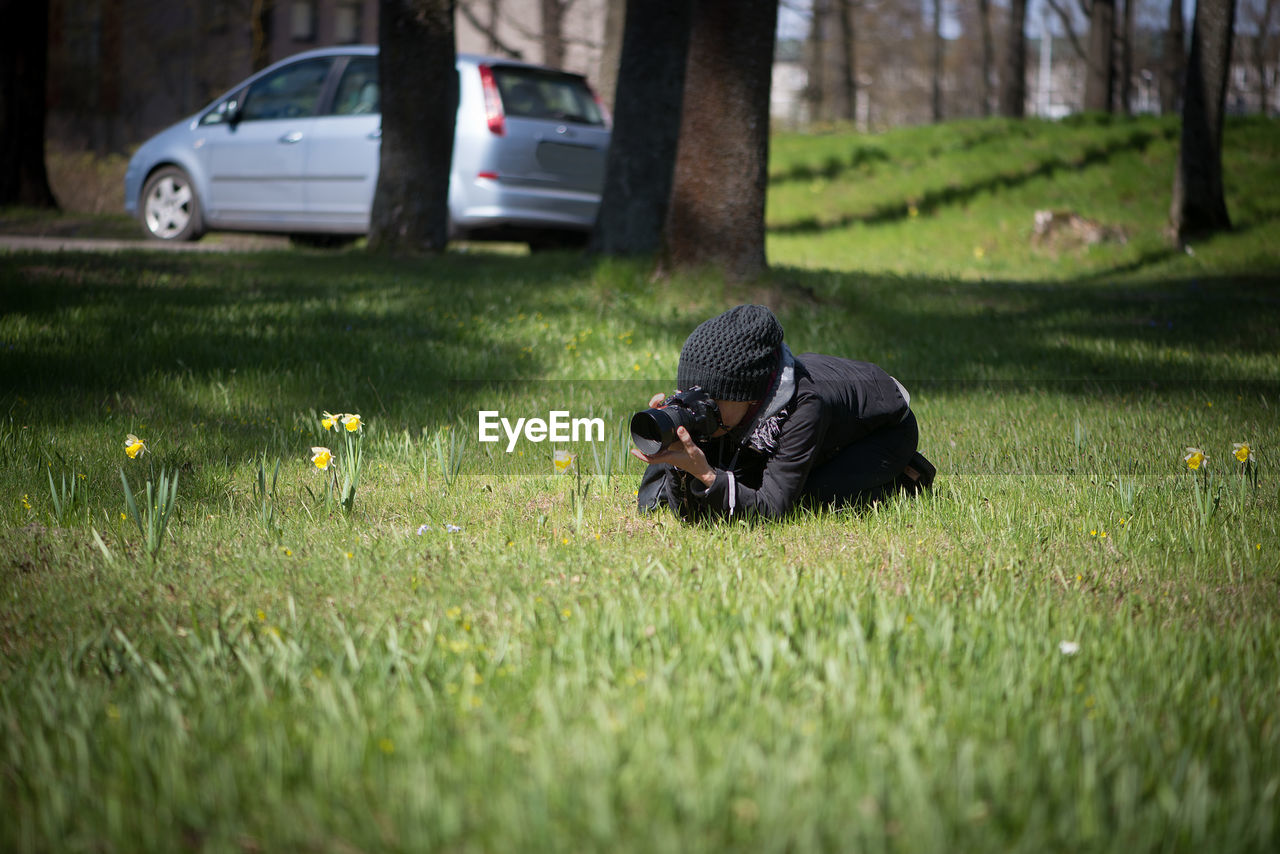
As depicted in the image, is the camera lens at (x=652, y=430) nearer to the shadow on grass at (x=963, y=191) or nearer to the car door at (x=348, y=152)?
the car door at (x=348, y=152)

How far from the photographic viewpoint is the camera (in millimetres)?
3078

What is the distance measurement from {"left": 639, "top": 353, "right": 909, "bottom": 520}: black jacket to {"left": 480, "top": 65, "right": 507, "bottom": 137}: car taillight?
270 inches

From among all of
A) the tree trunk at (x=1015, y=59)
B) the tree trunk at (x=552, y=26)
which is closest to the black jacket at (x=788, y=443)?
the tree trunk at (x=552, y=26)

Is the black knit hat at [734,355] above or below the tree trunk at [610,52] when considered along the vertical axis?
below

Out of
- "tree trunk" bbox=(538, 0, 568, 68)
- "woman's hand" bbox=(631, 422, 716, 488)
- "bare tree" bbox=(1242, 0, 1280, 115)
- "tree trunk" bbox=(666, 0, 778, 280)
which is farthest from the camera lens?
"bare tree" bbox=(1242, 0, 1280, 115)

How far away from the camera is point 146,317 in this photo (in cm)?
653

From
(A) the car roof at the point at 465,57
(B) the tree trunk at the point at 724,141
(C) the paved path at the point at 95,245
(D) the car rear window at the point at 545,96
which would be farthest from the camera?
(A) the car roof at the point at 465,57

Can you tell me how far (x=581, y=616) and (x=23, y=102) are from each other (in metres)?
14.4

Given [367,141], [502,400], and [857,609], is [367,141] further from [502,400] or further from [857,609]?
[857,609]

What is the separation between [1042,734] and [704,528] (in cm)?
161

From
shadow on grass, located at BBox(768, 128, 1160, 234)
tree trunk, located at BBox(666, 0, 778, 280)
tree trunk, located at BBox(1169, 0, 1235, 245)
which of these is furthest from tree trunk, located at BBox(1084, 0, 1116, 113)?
tree trunk, located at BBox(666, 0, 778, 280)

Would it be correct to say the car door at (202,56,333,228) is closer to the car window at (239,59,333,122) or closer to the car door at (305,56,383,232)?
the car window at (239,59,333,122)

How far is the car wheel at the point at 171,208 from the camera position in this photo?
1138 cm

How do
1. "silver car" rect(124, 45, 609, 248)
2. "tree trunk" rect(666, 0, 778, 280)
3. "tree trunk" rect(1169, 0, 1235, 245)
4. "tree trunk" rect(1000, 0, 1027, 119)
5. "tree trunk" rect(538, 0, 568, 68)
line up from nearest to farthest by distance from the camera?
"tree trunk" rect(666, 0, 778, 280) → "silver car" rect(124, 45, 609, 248) → "tree trunk" rect(1169, 0, 1235, 245) → "tree trunk" rect(538, 0, 568, 68) → "tree trunk" rect(1000, 0, 1027, 119)
